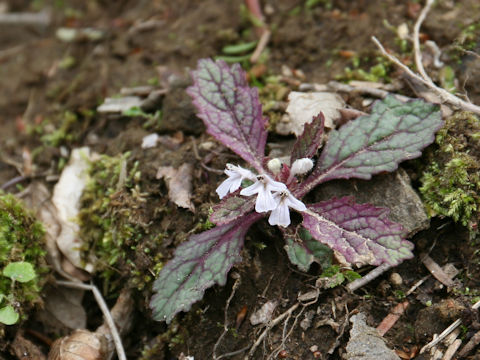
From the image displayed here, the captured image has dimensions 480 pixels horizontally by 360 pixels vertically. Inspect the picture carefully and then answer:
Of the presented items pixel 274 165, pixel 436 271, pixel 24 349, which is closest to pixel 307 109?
pixel 274 165

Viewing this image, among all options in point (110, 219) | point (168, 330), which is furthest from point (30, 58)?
point (168, 330)

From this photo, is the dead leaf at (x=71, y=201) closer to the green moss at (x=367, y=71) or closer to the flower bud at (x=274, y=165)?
the flower bud at (x=274, y=165)

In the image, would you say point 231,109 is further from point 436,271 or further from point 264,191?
point 436,271

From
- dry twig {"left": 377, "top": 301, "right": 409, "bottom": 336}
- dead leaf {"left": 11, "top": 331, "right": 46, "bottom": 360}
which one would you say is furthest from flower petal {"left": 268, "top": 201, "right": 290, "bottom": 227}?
dead leaf {"left": 11, "top": 331, "right": 46, "bottom": 360}

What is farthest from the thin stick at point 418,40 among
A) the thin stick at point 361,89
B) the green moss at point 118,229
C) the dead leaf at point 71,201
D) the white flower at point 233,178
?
the dead leaf at point 71,201

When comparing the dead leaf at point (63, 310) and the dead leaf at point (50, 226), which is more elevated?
the dead leaf at point (50, 226)

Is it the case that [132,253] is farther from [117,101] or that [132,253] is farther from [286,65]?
[286,65]
